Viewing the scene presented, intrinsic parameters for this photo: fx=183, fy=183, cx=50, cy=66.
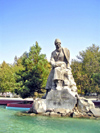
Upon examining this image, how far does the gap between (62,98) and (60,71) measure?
5.03ft

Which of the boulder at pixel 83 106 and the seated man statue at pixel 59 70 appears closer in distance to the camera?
the boulder at pixel 83 106

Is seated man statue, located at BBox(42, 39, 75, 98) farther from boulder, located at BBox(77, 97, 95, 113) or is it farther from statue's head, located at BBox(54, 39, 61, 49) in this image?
boulder, located at BBox(77, 97, 95, 113)

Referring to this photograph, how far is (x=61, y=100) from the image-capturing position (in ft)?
32.1

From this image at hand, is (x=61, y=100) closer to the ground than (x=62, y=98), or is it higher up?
closer to the ground

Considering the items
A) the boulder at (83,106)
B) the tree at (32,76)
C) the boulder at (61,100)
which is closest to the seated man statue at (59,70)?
the boulder at (61,100)

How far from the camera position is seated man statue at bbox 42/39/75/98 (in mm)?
10289

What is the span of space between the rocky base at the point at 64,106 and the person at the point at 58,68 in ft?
1.95

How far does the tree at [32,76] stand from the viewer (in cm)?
1582

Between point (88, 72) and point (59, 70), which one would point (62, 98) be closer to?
point (59, 70)

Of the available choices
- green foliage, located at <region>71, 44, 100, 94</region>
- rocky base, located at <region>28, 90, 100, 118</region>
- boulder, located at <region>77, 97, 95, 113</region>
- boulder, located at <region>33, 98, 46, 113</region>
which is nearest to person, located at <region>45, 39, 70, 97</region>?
rocky base, located at <region>28, 90, 100, 118</region>

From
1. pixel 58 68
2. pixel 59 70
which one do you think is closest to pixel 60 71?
pixel 59 70

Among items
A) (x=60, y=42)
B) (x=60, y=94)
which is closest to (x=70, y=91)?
(x=60, y=94)

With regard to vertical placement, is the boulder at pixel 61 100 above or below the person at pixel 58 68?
below

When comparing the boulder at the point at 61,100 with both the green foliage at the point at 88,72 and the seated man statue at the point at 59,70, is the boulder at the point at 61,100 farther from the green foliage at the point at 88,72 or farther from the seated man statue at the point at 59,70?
the green foliage at the point at 88,72
